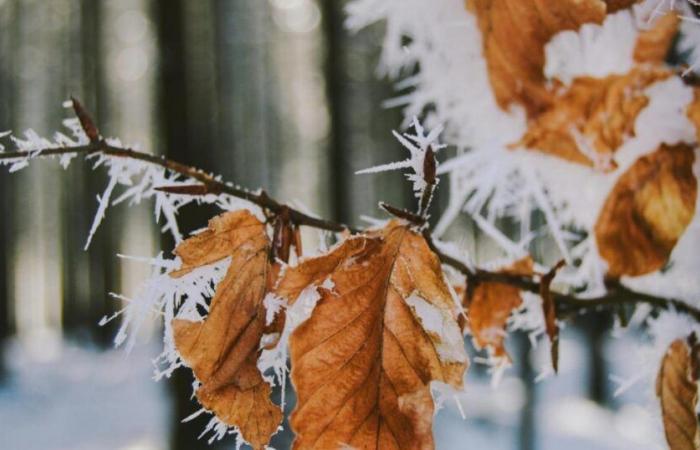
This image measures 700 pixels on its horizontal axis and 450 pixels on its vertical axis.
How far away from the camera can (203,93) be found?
519 centimetres

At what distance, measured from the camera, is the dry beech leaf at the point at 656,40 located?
2.93 ft

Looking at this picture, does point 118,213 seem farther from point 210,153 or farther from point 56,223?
point 210,153

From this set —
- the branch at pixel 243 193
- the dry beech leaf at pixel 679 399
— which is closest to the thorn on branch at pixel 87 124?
the branch at pixel 243 193

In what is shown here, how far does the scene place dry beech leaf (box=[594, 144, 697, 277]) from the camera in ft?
2.55

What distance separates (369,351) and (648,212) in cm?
41

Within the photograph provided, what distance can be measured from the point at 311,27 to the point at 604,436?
9.45m

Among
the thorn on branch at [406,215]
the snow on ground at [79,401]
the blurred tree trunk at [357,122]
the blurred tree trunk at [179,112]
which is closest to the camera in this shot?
the thorn on branch at [406,215]

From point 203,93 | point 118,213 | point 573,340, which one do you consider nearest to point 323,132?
point 118,213

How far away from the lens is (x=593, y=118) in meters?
0.89

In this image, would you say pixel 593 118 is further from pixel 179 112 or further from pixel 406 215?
pixel 179 112

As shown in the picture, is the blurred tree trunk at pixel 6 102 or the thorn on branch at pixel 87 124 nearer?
the thorn on branch at pixel 87 124

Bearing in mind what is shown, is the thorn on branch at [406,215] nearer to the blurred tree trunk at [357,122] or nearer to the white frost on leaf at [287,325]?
the white frost on leaf at [287,325]

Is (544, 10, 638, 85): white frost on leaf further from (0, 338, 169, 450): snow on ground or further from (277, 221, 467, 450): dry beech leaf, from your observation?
(0, 338, 169, 450): snow on ground

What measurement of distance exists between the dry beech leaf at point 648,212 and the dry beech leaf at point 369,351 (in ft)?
1.11
